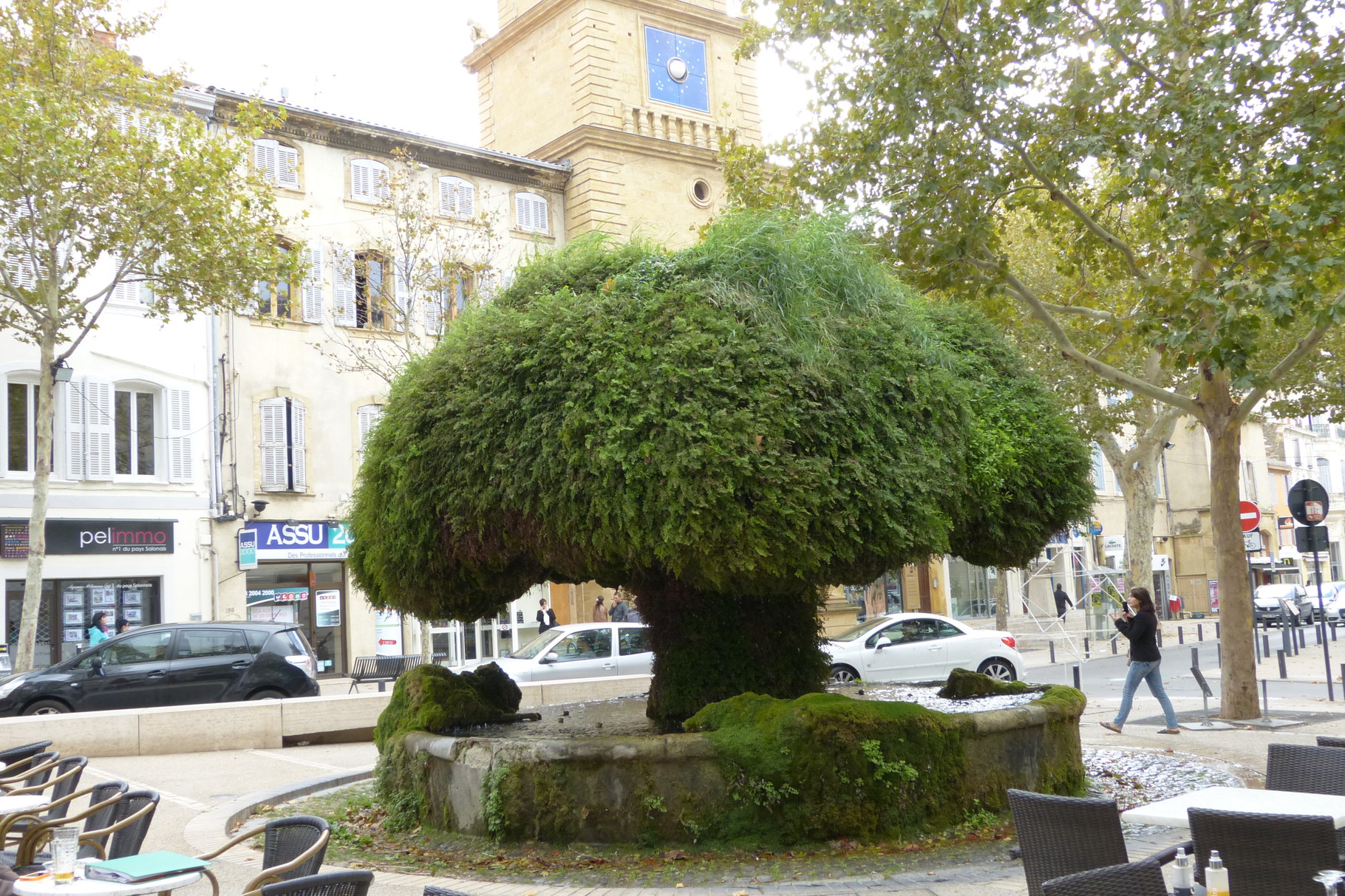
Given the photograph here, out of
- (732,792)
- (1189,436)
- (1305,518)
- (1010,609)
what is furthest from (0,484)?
(1189,436)

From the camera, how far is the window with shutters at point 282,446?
26891 mm

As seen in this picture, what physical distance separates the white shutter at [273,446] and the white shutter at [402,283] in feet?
11.0

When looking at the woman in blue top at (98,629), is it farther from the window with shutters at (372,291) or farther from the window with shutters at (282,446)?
the window with shutters at (372,291)

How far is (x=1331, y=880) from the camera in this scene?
153 inches

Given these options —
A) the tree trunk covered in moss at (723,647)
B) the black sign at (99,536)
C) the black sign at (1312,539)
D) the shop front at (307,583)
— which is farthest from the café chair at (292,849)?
the shop front at (307,583)

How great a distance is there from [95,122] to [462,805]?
16.7m

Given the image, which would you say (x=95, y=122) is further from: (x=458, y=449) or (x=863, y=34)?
(x=458, y=449)

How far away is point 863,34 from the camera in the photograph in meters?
13.9

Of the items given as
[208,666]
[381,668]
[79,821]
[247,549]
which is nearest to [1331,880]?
[79,821]

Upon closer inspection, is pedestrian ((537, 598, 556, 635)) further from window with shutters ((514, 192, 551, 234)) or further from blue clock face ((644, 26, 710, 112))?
blue clock face ((644, 26, 710, 112))

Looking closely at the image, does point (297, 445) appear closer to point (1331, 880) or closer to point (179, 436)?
point (179, 436)

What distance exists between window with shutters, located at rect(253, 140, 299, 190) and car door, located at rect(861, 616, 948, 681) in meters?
17.8

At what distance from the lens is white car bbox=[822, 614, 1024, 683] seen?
17906 mm

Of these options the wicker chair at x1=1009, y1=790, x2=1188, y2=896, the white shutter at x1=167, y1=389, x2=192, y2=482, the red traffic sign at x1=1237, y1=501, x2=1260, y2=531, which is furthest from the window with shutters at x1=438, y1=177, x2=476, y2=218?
the wicker chair at x1=1009, y1=790, x2=1188, y2=896
